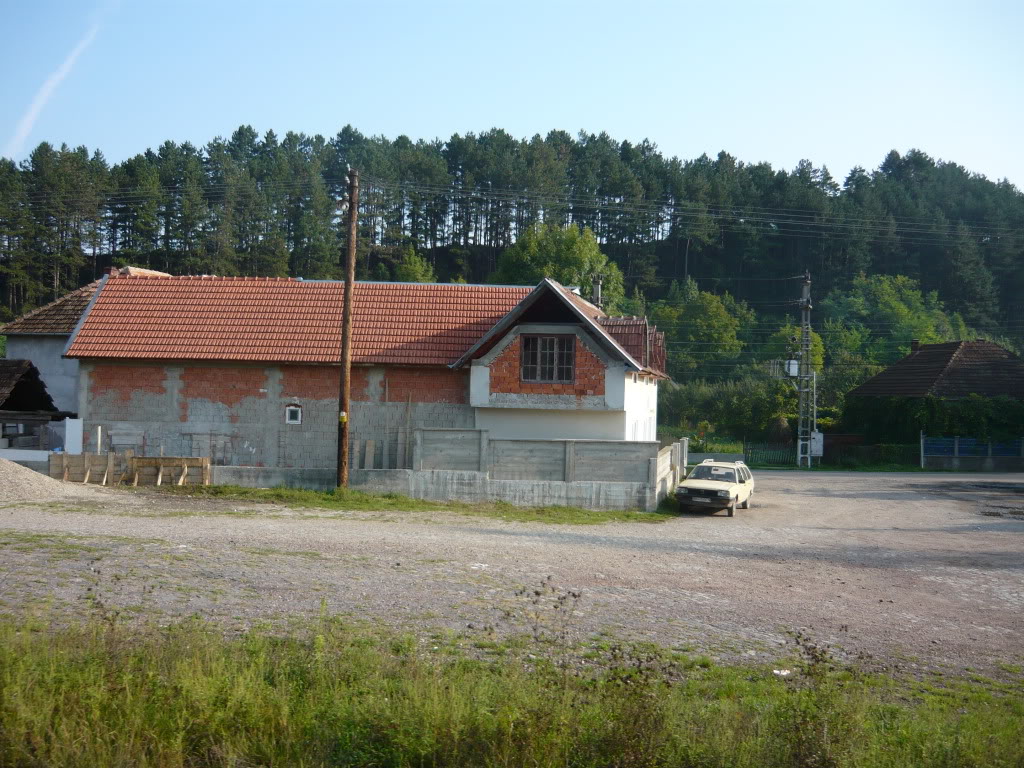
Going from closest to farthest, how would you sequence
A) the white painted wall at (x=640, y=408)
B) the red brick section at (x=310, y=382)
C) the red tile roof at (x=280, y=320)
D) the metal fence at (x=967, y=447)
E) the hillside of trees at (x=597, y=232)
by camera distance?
the red brick section at (x=310, y=382)
the red tile roof at (x=280, y=320)
the white painted wall at (x=640, y=408)
the metal fence at (x=967, y=447)
the hillside of trees at (x=597, y=232)

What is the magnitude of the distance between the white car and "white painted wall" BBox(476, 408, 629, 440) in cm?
280

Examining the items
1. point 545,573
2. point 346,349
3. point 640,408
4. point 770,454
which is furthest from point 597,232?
point 545,573

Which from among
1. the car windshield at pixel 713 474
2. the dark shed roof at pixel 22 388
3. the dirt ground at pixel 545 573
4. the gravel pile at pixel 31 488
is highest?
the dark shed roof at pixel 22 388

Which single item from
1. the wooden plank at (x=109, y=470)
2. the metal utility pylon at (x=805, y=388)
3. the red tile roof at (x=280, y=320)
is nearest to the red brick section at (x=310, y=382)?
the red tile roof at (x=280, y=320)

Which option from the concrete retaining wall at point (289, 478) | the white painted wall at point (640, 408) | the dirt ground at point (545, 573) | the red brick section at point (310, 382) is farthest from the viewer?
the white painted wall at point (640, 408)

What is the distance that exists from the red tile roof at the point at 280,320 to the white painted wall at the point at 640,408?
4832 mm

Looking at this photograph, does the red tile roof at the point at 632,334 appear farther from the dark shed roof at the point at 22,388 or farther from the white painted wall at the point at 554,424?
the dark shed roof at the point at 22,388

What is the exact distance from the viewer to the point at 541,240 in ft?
229

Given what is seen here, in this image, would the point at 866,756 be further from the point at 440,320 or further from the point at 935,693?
the point at 440,320

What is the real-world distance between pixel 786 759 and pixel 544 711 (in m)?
1.74

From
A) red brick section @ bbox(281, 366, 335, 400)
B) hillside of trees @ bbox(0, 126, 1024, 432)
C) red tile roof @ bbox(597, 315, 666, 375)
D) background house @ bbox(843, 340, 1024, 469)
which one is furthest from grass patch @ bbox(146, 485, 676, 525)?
hillside of trees @ bbox(0, 126, 1024, 432)

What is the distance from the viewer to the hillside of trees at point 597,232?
227ft

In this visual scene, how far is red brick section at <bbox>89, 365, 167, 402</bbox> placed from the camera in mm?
26594

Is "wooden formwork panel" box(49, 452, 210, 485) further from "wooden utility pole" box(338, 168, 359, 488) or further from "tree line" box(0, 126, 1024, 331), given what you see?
"tree line" box(0, 126, 1024, 331)
